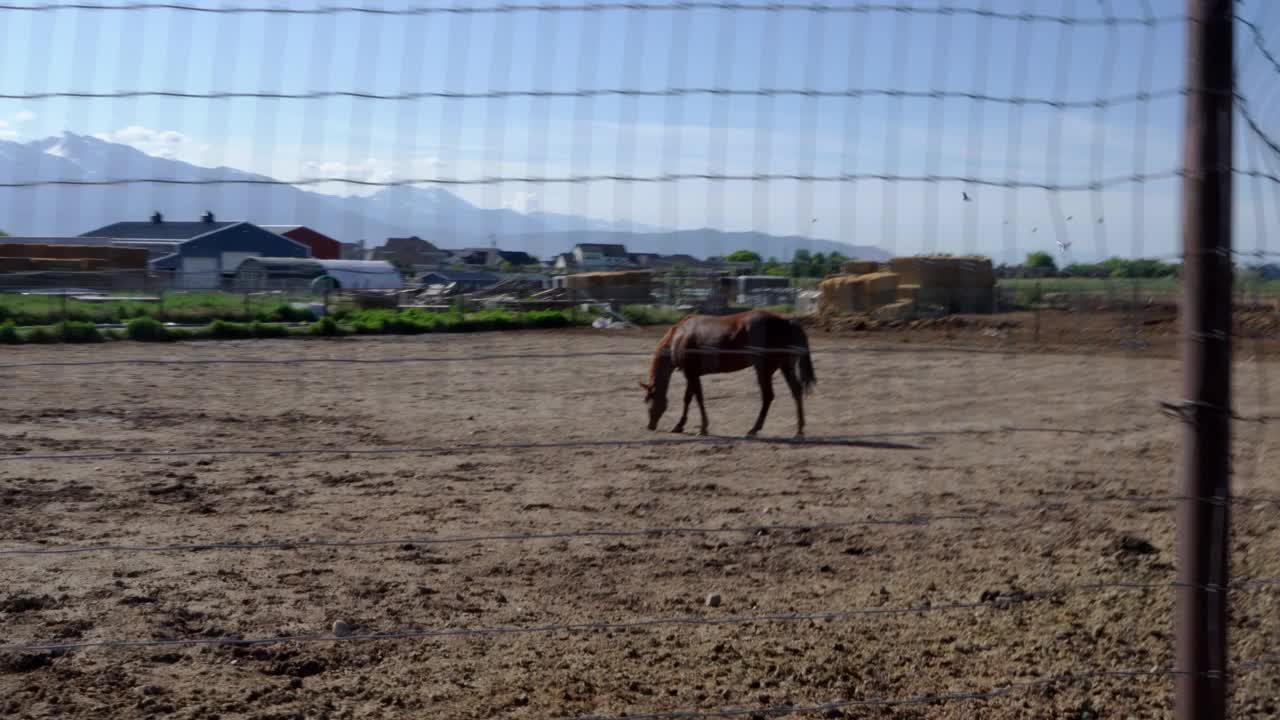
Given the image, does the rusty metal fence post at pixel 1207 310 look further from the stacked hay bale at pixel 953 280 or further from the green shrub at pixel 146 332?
the green shrub at pixel 146 332

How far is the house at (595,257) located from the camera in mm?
2959

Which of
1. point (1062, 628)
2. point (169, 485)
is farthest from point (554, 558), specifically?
point (169, 485)

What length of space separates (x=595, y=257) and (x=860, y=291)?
0.87 meters

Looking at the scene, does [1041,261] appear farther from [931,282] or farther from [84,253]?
[84,253]

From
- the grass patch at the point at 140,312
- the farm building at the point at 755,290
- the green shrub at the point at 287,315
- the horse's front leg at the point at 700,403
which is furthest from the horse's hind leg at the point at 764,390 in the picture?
the green shrub at the point at 287,315

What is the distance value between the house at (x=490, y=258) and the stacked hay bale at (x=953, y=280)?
3.21ft

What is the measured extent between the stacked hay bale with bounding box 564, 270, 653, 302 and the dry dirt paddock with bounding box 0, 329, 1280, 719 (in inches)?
8.0

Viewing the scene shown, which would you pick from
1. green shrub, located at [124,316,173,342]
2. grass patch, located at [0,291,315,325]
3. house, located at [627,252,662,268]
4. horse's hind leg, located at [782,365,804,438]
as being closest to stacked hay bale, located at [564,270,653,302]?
house, located at [627,252,662,268]

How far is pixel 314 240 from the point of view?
3.19 metres

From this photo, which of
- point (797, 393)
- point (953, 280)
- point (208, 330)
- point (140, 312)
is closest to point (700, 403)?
point (797, 393)

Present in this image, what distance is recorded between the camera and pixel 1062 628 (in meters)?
4.65

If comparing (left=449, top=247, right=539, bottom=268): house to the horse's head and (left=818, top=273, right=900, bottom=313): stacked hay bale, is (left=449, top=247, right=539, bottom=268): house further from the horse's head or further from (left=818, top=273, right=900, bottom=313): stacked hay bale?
the horse's head

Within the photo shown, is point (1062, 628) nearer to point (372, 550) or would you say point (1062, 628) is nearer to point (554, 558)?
point (554, 558)

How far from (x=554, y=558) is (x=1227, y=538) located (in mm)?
3764
